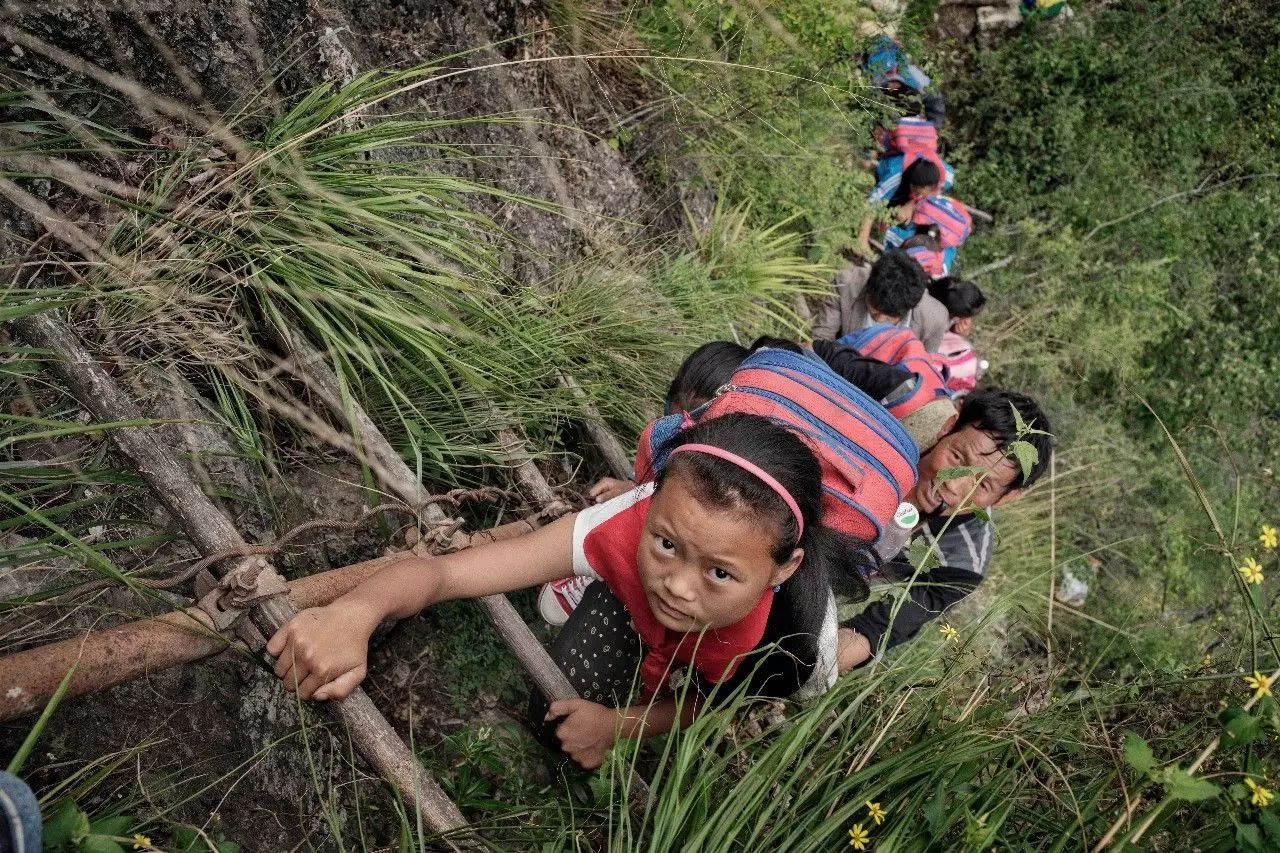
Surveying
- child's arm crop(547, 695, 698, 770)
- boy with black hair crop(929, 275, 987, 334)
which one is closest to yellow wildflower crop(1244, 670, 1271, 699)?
child's arm crop(547, 695, 698, 770)

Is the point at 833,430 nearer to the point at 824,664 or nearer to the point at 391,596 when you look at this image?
the point at 824,664

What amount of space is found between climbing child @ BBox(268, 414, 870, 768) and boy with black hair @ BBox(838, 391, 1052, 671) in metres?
0.77

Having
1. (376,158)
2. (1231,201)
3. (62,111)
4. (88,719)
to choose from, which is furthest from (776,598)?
(1231,201)

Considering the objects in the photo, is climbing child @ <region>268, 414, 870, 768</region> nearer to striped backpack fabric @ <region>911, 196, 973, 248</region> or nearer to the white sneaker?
the white sneaker

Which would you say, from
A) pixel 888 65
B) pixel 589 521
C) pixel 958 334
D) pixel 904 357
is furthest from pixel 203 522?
pixel 888 65

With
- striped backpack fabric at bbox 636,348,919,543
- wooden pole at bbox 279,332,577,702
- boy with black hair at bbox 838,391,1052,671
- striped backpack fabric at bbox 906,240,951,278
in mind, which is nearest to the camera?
striped backpack fabric at bbox 636,348,919,543

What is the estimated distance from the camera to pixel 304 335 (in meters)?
2.26

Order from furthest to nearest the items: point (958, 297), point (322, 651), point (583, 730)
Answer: point (958, 297) < point (583, 730) < point (322, 651)

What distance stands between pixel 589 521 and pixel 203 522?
2.70 feet

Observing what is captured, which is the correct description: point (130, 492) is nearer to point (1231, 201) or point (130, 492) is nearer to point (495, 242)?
point (495, 242)

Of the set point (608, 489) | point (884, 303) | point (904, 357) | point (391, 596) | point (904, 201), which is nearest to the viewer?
point (391, 596)

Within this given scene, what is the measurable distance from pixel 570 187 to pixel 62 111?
6.59ft

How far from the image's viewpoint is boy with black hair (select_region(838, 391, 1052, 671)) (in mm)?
2711

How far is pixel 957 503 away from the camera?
270 cm
